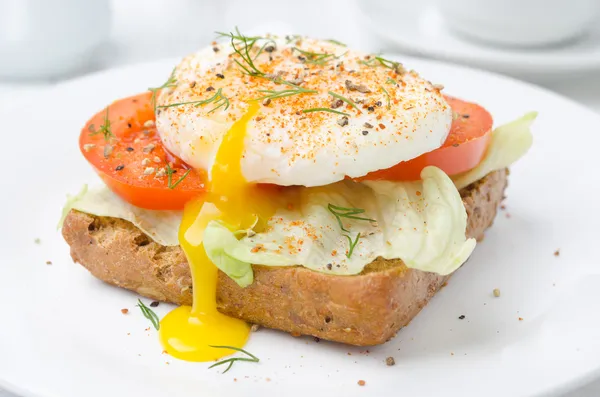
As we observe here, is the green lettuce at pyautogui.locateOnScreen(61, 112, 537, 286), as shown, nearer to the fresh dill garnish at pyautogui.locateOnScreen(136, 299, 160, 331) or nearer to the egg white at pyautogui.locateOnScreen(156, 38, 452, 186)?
the egg white at pyautogui.locateOnScreen(156, 38, 452, 186)

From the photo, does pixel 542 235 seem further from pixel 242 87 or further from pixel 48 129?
pixel 48 129

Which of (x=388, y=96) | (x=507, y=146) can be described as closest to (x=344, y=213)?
(x=388, y=96)

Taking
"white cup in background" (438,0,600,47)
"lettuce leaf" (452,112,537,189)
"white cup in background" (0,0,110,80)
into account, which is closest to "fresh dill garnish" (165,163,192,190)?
"lettuce leaf" (452,112,537,189)

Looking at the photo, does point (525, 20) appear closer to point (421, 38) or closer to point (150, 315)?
point (421, 38)

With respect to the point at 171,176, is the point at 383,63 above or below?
above

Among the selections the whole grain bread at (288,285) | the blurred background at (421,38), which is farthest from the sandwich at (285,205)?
the blurred background at (421,38)

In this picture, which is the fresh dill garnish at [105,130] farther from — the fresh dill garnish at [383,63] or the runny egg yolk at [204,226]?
the fresh dill garnish at [383,63]

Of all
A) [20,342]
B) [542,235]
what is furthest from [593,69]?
[20,342]
